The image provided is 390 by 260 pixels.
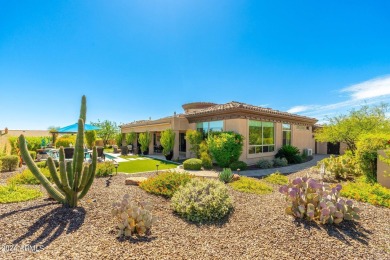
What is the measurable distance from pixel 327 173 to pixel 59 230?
44.5 ft

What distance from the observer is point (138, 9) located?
10.2 meters

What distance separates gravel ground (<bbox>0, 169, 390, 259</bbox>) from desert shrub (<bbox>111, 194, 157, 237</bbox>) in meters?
0.19

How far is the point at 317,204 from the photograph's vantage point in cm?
532

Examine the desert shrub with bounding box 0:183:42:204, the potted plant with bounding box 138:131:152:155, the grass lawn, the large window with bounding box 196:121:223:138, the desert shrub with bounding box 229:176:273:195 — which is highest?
the large window with bounding box 196:121:223:138

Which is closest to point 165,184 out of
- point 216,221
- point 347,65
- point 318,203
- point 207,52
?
point 216,221

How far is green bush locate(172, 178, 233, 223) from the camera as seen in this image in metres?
5.50

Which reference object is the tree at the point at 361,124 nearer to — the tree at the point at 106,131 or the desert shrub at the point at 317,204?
the desert shrub at the point at 317,204

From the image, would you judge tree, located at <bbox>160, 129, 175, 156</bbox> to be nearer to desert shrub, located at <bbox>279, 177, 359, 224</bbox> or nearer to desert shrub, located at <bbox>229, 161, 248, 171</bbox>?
desert shrub, located at <bbox>229, 161, 248, 171</bbox>

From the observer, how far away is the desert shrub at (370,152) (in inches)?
367

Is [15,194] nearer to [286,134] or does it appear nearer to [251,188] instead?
[251,188]

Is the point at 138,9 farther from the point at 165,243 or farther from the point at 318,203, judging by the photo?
the point at 318,203

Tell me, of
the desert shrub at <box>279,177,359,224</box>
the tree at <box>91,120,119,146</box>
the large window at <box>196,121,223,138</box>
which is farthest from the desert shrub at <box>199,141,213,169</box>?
the tree at <box>91,120,119,146</box>

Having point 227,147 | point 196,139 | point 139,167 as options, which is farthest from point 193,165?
point 139,167

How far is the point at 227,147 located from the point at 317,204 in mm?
8905
